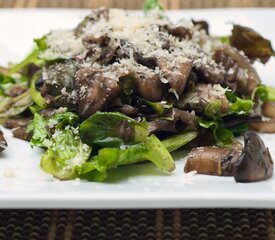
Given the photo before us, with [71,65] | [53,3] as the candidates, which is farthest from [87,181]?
[53,3]

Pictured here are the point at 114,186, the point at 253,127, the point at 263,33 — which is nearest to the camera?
the point at 114,186

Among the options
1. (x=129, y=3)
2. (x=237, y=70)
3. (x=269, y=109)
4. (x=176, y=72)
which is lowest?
(x=129, y=3)

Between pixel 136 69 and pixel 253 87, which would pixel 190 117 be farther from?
pixel 253 87

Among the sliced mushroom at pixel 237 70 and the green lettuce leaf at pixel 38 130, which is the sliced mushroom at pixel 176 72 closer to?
the sliced mushroom at pixel 237 70

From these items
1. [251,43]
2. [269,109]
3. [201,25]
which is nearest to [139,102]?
[269,109]

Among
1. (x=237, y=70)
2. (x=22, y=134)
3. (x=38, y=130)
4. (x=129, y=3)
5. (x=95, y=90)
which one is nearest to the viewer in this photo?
(x=95, y=90)

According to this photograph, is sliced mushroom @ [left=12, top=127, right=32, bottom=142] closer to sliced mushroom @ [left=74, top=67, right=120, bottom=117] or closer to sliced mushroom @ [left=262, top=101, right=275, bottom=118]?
sliced mushroom @ [left=74, top=67, right=120, bottom=117]

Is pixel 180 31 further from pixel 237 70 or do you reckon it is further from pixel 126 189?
pixel 126 189
